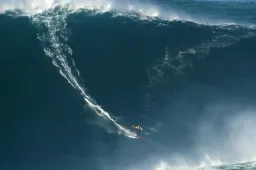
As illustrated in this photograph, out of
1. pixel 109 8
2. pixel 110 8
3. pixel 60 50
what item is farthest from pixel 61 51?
pixel 110 8

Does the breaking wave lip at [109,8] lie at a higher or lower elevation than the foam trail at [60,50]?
higher

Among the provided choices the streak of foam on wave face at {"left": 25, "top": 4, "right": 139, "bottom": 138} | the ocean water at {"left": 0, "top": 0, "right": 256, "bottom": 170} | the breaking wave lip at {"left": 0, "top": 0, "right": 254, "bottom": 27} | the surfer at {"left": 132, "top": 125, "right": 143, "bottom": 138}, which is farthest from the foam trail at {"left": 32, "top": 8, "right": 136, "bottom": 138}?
the breaking wave lip at {"left": 0, "top": 0, "right": 254, "bottom": 27}

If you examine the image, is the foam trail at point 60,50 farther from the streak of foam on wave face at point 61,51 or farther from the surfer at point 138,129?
the surfer at point 138,129

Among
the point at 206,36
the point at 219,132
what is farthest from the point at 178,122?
the point at 206,36

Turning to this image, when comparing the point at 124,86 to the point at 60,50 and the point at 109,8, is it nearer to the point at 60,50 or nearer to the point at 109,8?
the point at 60,50

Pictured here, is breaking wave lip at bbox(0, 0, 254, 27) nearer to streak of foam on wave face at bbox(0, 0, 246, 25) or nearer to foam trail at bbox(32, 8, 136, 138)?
streak of foam on wave face at bbox(0, 0, 246, 25)

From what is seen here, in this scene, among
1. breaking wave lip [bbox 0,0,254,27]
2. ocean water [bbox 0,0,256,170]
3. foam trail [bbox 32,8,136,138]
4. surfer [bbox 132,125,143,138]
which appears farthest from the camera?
breaking wave lip [bbox 0,0,254,27]

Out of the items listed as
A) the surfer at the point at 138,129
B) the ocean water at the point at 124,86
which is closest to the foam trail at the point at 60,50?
the ocean water at the point at 124,86
